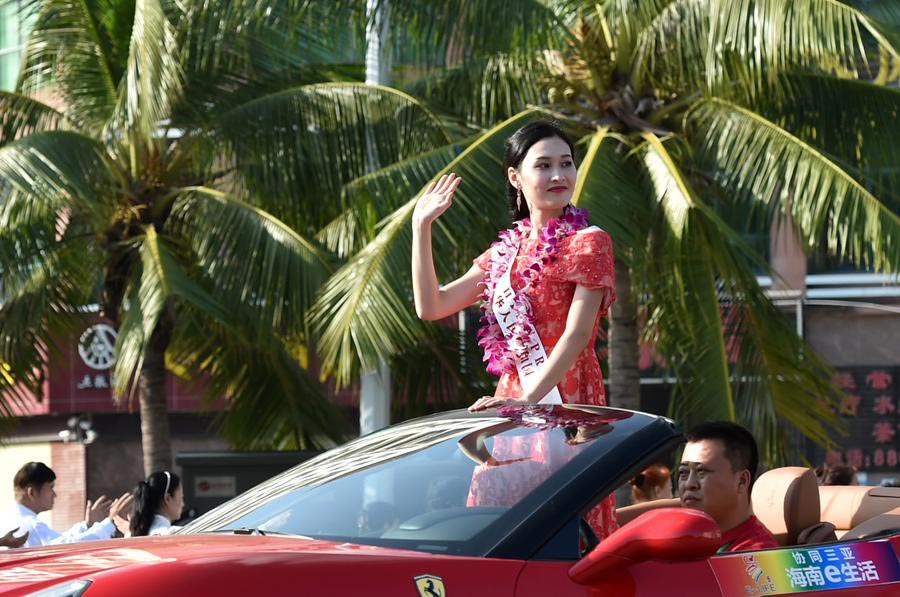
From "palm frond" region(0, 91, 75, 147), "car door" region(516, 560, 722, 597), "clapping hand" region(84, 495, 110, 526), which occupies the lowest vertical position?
"clapping hand" region(84, 495, 110, 526)

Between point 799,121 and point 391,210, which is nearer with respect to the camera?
point 391,210

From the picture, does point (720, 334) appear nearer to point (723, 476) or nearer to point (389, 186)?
point (389, 186)

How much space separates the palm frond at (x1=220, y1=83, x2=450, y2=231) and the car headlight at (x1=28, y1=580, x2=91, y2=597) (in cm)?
938

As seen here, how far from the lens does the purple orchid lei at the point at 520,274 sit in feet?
14.1

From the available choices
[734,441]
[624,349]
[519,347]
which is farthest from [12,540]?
[624,349]

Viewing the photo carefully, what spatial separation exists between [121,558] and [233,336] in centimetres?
970

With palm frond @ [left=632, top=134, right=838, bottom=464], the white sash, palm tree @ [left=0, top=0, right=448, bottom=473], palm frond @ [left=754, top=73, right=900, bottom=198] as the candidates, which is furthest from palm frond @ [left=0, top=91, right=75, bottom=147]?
the white sash

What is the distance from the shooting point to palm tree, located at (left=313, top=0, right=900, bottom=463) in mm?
9773

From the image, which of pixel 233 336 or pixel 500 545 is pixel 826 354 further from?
pixel 500 545

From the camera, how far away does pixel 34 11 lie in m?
12.6

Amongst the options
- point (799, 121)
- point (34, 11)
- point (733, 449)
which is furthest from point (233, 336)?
point (733, 449)

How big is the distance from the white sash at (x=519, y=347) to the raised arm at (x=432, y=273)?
156 mm

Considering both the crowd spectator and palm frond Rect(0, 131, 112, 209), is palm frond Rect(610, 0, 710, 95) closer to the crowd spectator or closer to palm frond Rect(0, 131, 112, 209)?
the crowd spectator

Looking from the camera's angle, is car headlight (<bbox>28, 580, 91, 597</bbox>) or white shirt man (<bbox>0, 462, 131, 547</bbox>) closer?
car headlight (<bbox>28, 580, 91, 597</bbox>)
